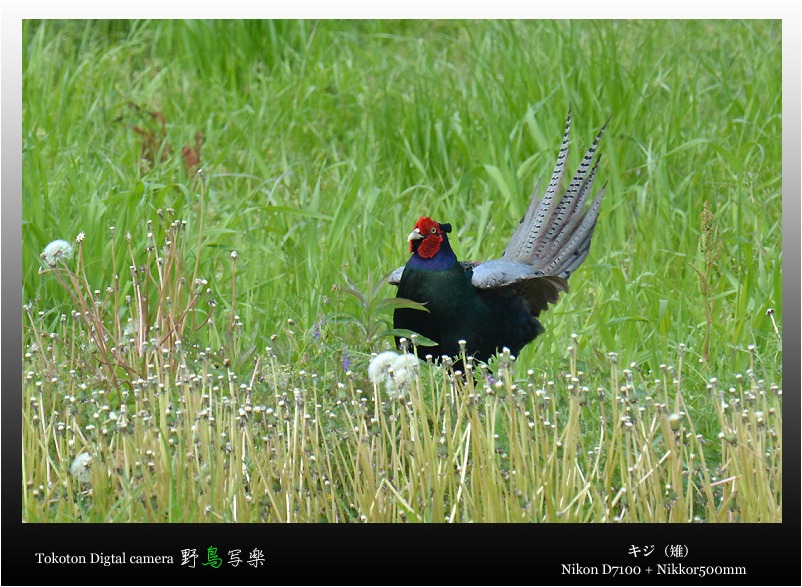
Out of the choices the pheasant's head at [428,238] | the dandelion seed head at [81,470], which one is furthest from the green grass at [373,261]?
the pheasant's head at [428,238]

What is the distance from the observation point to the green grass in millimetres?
2650

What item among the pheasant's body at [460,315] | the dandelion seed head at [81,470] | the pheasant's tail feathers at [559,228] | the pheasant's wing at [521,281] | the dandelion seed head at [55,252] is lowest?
the dandelion seed head at [81,470]

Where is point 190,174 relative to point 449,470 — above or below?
above

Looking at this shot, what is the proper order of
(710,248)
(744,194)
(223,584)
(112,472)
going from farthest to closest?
(744,194)
(710,248)
(112,472)
(223,584)

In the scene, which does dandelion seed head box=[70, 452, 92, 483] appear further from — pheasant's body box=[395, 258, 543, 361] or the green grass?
pheasant's body box=[395, 258, 543, 361]

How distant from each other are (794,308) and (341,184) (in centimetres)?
208

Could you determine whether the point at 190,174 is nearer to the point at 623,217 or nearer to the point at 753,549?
the point at 623,217

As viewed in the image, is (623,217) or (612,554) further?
(623,217)

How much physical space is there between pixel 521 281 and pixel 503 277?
6cm

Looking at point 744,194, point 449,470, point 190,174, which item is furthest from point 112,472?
point 744,194

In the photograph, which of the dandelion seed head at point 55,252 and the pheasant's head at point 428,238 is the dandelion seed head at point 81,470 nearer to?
the dandelion seed head at point 55,252

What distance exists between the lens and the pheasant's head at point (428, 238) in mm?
3527

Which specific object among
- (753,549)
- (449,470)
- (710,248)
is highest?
(710,248)

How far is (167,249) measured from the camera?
136 inches
